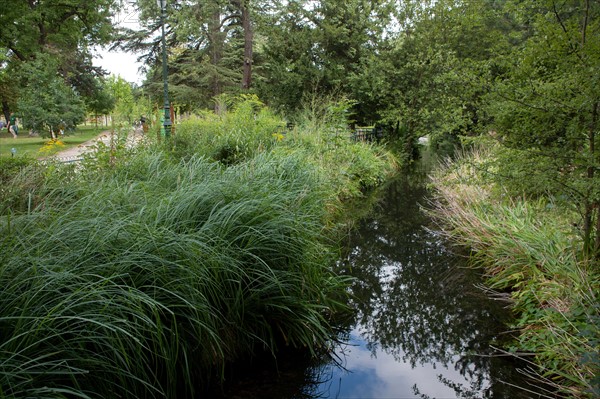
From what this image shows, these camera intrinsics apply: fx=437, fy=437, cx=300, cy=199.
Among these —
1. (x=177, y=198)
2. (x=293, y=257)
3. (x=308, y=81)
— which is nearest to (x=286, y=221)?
(x=293, y=257)

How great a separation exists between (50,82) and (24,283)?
2311 centimetres

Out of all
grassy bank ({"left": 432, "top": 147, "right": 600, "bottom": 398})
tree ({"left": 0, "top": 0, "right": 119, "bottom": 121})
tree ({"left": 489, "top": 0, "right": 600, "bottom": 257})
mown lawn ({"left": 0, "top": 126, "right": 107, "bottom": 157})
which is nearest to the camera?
grassy bank ({"left": 432, "top": 147, "right": 600, "bottom": 398})

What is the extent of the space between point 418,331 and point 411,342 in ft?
0.68

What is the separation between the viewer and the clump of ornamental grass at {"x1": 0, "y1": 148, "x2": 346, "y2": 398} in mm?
2174

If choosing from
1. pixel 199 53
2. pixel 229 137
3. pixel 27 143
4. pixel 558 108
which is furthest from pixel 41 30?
pixel 558 108

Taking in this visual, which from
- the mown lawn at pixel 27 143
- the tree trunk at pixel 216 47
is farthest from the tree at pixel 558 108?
the tree trunk at pixel 216 47

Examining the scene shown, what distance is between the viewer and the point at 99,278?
2.55 metres

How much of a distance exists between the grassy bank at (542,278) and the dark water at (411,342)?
0.79 feet

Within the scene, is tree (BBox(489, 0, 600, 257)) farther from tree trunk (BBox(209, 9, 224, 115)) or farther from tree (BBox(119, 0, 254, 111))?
tree trunk (BBox(209, 9, 224, 115))

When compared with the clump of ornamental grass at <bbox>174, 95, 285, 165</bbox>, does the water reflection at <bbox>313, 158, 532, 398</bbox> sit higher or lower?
lower

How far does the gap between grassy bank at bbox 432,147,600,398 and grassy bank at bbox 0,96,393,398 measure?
5.62 ft

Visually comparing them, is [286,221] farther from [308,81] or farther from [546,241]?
[308,81]

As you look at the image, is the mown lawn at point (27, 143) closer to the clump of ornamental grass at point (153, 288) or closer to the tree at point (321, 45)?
the tree at point (321, 45)

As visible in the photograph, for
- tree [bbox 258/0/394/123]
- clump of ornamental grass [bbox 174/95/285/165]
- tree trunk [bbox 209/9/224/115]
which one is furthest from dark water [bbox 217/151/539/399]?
tree trunk [bbox 209/9/224/115]
